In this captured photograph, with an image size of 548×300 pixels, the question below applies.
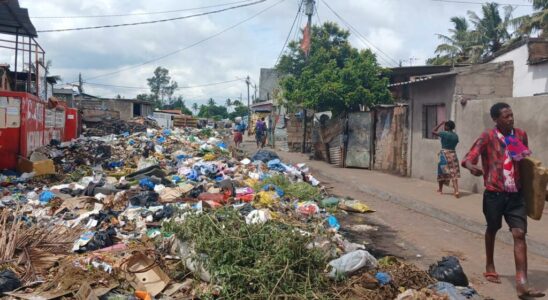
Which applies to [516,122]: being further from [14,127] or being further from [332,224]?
[14,127]

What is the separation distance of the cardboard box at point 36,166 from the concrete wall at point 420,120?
900 cm

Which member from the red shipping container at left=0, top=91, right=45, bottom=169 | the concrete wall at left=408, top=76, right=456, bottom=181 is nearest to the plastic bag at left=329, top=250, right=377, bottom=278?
the concrete wall at left=408, top=76, right=456, bottom=181

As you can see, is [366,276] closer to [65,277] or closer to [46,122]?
[65,277]

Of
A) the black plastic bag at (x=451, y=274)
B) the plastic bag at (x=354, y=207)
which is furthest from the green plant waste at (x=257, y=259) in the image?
the plastic bag at (x=354, y=207)

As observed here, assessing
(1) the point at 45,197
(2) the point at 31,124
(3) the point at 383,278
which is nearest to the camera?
(3) the point at 383,278

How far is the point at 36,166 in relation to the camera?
35.7 feet

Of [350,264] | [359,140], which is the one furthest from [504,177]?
[359,140]

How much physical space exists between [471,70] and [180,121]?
1337 inches

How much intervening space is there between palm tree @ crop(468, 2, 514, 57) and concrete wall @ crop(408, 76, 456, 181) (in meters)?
20.5

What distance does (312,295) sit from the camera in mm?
3838

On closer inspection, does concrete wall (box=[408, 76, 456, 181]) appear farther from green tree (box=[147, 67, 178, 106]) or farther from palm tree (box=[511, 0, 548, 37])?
green tree (box=[147, 67, 178, 106])

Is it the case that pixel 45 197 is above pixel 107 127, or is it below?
below

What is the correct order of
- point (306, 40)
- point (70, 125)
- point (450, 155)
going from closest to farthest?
point (450, 155), point (70, 125), point (306, 40)

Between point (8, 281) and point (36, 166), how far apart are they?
767cm
